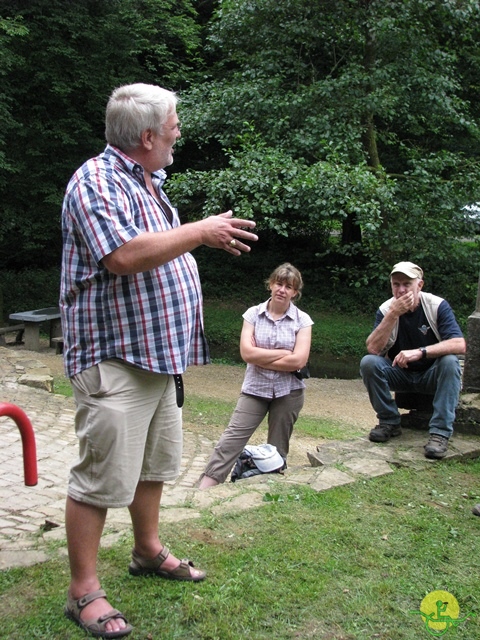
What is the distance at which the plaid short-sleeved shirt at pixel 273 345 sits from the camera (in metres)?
5.04

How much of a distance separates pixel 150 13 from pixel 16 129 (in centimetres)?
413

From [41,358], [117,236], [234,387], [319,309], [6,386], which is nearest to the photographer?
[117,236]

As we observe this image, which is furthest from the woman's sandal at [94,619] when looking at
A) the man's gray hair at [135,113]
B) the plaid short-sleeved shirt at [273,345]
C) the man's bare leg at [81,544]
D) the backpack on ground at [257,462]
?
the plaid short-sleeved shirt at [273,345]

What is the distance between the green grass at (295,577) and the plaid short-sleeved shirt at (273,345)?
3.88ft

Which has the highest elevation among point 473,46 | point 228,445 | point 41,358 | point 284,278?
point 473,46

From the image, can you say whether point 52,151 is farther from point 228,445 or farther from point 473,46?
point 228,445

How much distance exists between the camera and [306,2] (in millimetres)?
12359

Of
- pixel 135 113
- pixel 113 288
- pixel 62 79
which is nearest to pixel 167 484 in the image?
pixel 113 288

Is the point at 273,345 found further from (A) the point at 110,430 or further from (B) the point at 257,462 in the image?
(A) the point at 110,430

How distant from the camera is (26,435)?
2408 millimetres

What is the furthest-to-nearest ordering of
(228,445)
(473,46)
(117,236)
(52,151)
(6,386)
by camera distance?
(52,151), (473,46), (6,386), (228,445), (117,236)

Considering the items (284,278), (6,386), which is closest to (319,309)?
(6,386)

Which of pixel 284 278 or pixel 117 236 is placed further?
pixel 284 278

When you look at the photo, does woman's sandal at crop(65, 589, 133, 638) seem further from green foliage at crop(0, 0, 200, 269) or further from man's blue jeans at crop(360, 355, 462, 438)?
green foliage at crop(0, 0, 200, 269)
